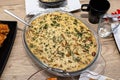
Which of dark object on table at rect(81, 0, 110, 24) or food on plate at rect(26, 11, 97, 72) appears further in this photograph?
dark object on table at rect(81, 0, 110, 24)

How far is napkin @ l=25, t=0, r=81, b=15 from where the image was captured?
1257mm

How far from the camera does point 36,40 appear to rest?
42.2 inches

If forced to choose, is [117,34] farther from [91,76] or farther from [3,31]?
[3,31]

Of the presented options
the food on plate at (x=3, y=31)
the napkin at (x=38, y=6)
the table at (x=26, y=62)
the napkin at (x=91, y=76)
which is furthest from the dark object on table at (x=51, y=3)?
the napkin at (x=91, y=76)

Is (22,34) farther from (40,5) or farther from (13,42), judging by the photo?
(40,5)

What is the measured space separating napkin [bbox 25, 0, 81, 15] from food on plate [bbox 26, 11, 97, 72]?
92 mm

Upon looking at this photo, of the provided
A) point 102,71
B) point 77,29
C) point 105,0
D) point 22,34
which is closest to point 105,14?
point 105,0

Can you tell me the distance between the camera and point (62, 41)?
1.09 m

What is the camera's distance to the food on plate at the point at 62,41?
3.32ft

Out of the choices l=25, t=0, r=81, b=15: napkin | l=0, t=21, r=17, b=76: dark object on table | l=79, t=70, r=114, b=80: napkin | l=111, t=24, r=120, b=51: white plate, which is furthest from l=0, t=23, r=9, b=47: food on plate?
l=111, t=24, r=120, b=51: white plate

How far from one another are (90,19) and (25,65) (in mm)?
424

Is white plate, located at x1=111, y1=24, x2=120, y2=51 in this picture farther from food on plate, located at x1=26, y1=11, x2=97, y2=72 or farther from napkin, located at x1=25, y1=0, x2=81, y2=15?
napkin, located at x1=25, y1=0, x2=81, y2=15

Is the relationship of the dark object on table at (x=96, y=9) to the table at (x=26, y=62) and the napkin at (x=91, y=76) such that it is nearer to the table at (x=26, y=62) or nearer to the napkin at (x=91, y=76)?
the table at (x=26, y=62)

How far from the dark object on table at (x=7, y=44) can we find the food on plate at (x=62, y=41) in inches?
3.2
